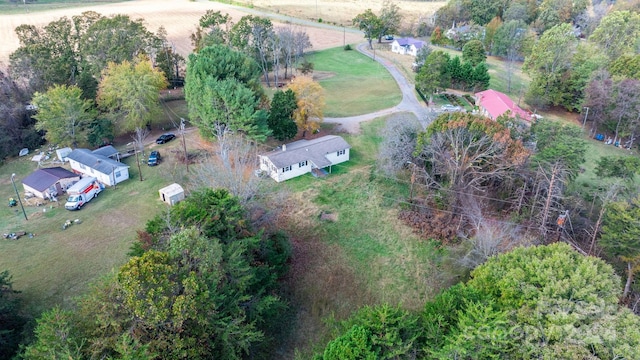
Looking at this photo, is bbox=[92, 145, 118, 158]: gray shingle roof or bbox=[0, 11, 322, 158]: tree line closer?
bbox=[92, 145, 118, 158]: gray shingle roof

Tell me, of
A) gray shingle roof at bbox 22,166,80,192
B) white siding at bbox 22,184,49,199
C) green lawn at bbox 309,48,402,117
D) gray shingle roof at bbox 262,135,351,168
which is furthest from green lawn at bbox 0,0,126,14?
gray shingle roof at bbox 262,135,351,168

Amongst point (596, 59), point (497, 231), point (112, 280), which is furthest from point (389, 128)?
point (596, 59)

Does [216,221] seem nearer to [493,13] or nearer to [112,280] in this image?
[112,280]

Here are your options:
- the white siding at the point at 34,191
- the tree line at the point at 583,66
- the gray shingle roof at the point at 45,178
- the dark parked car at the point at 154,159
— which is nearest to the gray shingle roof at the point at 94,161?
the gray shingle roof at the point at 45,178

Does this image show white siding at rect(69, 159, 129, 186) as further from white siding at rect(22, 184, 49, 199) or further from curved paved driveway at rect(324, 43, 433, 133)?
curved paved driveway at rect(324, 43, 433, 133)

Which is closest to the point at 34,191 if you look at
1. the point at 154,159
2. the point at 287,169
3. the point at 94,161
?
the point at 94,161

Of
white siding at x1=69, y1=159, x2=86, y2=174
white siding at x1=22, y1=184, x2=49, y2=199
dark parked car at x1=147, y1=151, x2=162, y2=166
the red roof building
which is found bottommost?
white siding at x1=22, y1=184, x2=49, y2=199

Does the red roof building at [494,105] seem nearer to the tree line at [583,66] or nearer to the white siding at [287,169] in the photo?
the tree line at [583,66]
